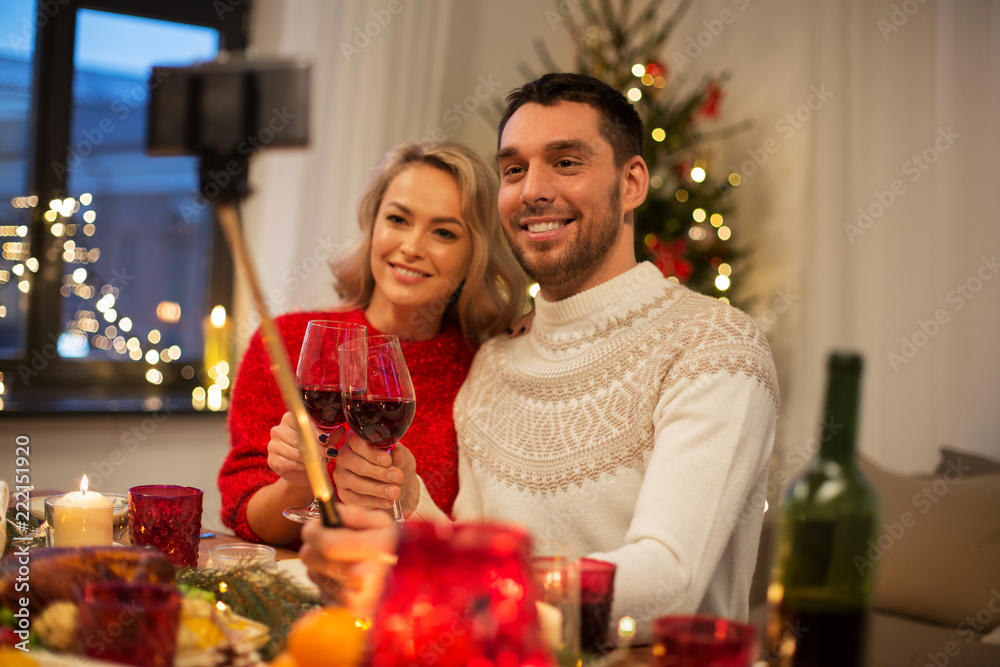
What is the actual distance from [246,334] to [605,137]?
6.94ft

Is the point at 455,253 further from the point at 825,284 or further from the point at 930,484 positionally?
the point at 825,284

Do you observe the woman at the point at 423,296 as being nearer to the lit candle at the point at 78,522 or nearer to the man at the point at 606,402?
the man at the point at 606,402

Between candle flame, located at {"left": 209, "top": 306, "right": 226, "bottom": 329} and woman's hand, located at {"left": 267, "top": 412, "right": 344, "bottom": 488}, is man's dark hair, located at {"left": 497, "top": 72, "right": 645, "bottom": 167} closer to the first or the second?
woman's hand, located at {"left": 267, "top": 412, "right": 344, "bottom": 488}

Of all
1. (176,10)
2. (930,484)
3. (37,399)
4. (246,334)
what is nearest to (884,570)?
(930,484)

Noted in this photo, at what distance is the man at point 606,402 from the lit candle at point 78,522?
0.34 meters

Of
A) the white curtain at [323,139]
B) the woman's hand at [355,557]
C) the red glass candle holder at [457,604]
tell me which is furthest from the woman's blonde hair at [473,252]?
the red glass candle holder at [457,604]

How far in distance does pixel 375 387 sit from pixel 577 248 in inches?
26.1

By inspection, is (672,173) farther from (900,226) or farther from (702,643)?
(702,643)

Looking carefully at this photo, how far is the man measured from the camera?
1190mm

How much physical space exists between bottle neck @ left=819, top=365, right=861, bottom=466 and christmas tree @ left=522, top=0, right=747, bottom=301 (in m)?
2.87

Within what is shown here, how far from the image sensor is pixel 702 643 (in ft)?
2.00

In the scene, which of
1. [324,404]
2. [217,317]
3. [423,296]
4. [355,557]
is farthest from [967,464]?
[217,317]

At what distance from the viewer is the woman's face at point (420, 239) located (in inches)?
77.4

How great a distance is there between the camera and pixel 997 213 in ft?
10.2
